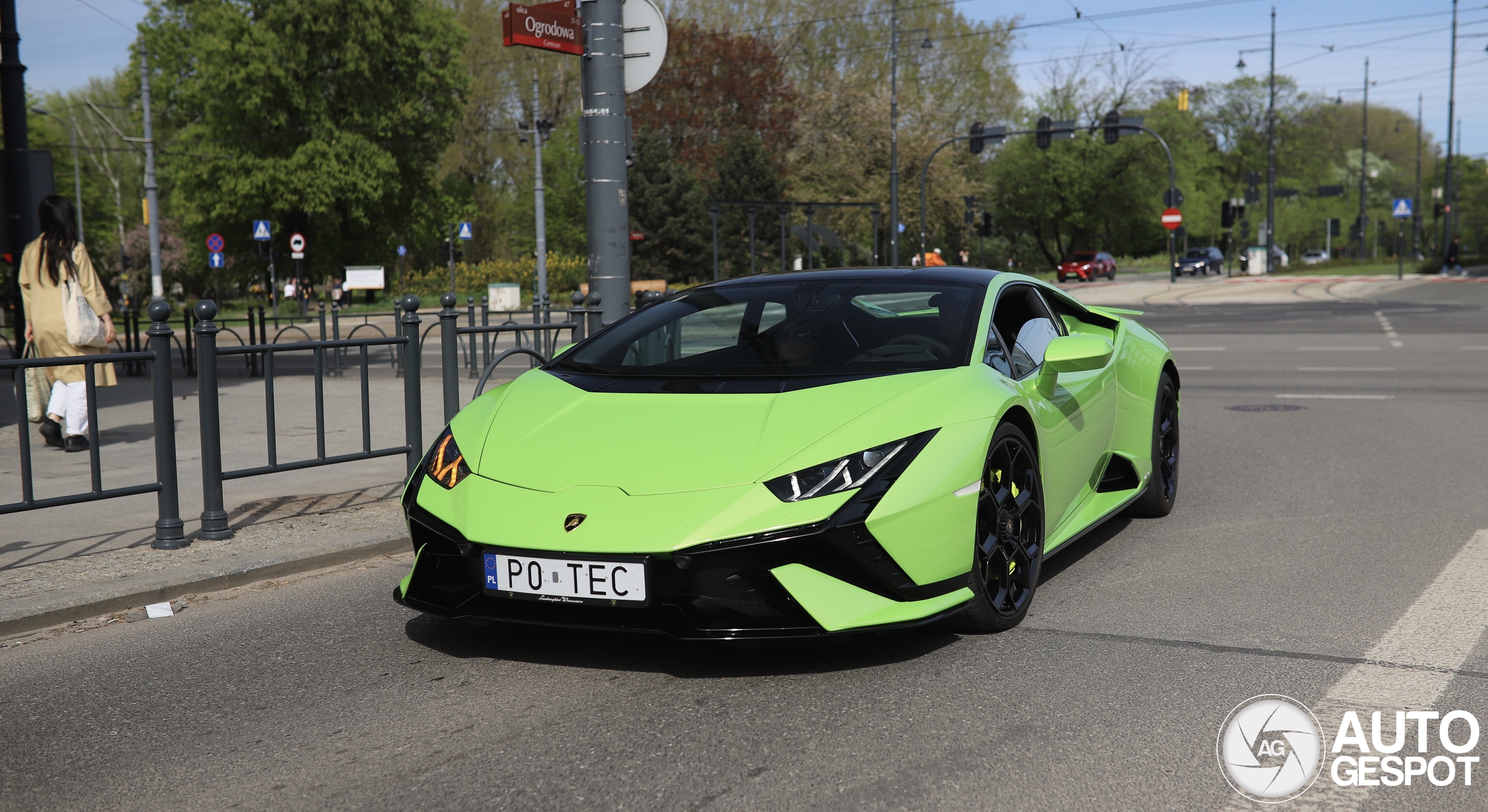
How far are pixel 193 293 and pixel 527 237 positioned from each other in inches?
664

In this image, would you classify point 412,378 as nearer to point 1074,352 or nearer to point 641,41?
point 641,41

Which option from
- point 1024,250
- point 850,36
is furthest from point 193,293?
point 1024,250

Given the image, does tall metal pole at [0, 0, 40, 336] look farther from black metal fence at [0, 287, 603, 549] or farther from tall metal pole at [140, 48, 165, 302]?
tall metal pole at [140, 48, 165, 302]

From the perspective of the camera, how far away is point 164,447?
5.73m

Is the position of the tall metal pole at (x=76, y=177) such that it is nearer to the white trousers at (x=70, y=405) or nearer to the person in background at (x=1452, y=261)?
the white trousers at (x=70, y=405)

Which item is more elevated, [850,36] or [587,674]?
[850,36]

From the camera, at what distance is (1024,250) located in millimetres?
83312

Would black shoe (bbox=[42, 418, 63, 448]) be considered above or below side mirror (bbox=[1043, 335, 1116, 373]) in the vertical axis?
below

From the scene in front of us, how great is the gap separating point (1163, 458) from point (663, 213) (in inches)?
1823

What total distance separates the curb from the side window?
2.91 meters

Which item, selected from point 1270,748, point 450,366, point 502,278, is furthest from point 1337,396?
point 502,278

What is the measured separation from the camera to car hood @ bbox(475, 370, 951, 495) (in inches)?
154

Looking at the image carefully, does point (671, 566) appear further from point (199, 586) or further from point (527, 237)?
point (527, 237)

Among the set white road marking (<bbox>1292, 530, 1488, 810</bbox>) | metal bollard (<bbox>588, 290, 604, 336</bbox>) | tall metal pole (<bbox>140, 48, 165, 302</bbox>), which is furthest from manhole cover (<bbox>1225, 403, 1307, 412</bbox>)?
tall metal pole (<bbox>140, 48, 165, 302</bbox>)
